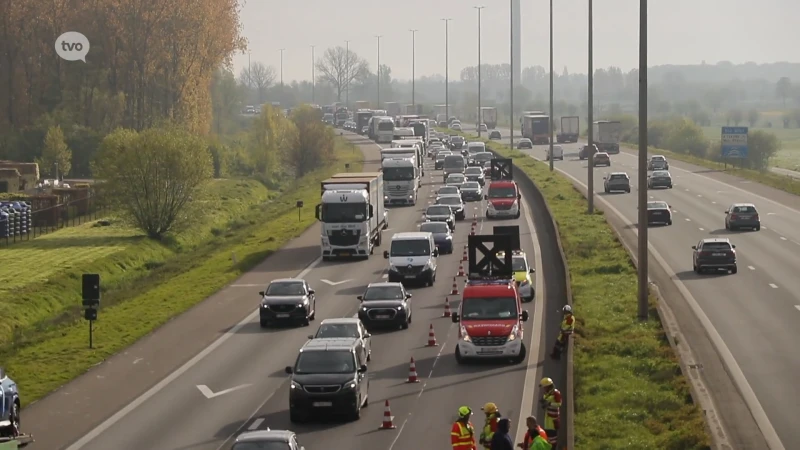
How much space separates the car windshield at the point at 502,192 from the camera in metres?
73.9

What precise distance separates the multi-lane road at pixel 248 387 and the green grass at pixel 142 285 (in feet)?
3.49

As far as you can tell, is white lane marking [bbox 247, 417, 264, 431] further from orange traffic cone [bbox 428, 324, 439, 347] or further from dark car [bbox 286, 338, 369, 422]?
orange traffic cone [bbox 428, 324, 439, 347]

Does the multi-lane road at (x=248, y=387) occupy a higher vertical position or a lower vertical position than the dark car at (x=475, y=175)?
lower

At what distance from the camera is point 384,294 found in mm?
40531

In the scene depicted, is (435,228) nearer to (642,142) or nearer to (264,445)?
(642,142)

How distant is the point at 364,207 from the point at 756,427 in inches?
1237

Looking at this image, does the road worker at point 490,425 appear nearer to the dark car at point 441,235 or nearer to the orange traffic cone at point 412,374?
the orange traffic cone at point 412,374

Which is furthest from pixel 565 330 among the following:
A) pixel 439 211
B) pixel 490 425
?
pixel 439 211

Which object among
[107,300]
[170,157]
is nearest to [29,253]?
[170,157]

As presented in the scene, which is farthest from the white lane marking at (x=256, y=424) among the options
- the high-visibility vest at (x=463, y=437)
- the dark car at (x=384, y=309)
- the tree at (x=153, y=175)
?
the tree at (x=153, y=175)

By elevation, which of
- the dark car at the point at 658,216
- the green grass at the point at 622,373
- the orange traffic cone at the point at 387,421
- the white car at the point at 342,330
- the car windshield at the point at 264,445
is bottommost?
the orange traffic cone at the point at 387,421

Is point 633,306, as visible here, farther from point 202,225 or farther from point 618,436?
point 202,225

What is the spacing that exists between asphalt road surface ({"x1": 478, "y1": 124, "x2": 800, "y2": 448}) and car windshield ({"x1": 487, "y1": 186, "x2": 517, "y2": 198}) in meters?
6.63

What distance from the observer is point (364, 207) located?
56.0m
